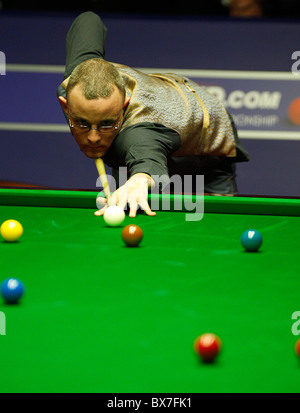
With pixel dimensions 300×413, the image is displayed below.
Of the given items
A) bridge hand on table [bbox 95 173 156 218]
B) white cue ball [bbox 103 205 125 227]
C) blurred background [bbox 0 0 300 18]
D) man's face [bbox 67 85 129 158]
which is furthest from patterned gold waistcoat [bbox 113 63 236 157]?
blurred background [bbox 0 0 300 18]

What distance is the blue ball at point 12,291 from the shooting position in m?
1.36

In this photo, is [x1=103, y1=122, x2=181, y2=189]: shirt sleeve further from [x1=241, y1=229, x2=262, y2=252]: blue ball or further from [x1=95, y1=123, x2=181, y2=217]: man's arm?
[x1=241, y1=229, x2=262, y2=252]: blue ball

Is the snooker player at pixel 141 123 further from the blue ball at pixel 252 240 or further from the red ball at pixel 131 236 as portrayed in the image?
the blue ball at pixel 252 240

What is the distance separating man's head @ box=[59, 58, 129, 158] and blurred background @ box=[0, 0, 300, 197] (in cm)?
210

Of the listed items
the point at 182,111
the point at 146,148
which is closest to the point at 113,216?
the point at 146,148

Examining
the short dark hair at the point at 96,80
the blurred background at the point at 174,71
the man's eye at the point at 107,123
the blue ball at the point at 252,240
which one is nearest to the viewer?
the blue ball at the point at 252,240

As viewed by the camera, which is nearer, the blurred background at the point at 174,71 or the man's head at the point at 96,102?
the man's head at the point at 96,102

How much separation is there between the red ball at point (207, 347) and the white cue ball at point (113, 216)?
1155mm

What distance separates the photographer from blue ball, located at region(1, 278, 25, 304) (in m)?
1.36

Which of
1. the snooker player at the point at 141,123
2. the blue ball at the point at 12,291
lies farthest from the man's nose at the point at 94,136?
the blue ball at the point at 12,291

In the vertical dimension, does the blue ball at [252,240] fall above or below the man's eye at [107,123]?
below

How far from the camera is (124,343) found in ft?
3.74
